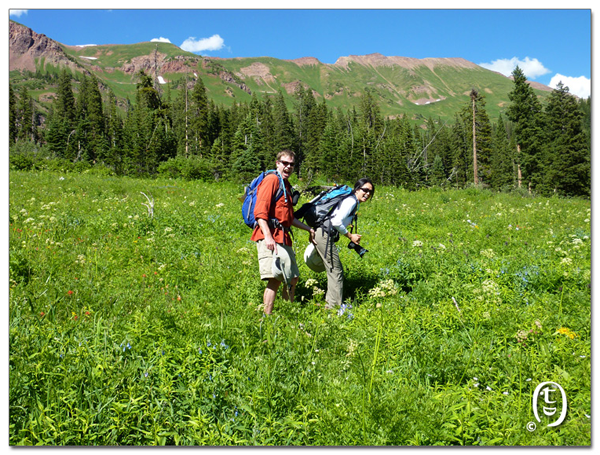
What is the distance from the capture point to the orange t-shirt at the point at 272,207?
170 inches

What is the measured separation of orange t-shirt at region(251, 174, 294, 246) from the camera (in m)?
4.32

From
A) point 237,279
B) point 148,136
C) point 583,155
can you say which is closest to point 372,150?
point 583,155

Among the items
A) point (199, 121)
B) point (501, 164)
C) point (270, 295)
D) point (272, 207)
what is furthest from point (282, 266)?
point (501, 164)

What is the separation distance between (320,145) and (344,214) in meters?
64.4

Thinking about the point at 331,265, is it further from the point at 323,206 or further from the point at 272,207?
the point at 272,207

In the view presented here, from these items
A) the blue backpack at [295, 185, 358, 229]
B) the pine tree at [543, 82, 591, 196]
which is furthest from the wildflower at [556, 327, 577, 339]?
the pine tree at [543, 82, 591, 196]

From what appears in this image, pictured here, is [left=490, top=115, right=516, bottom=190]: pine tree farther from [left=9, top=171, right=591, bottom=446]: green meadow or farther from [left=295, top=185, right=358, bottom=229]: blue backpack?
[left=295, top=185, right=358, bottom=229]: blue backpack

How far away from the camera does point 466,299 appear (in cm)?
520

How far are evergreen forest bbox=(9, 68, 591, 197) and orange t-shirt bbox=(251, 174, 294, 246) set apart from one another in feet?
26.2

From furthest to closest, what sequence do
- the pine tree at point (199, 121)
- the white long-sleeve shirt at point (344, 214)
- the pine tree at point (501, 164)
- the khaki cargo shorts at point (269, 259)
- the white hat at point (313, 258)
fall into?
1. the pine tree at point (501, 164)
2. the pine tree at point (199, 121)
3. the white hat at point (313, 258)
4. the white long-sleeve shirt at point (344, 214)
5. the khaki cargo shorts at point (269, 259)

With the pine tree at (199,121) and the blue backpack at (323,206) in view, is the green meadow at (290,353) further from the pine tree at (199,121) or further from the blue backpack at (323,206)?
the pine tree at (199,121)

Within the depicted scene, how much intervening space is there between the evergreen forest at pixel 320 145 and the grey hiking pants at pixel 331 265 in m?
7.48

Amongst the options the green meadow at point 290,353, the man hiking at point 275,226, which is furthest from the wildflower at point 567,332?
the man hiking at point 275,226

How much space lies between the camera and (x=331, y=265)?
509 cm
